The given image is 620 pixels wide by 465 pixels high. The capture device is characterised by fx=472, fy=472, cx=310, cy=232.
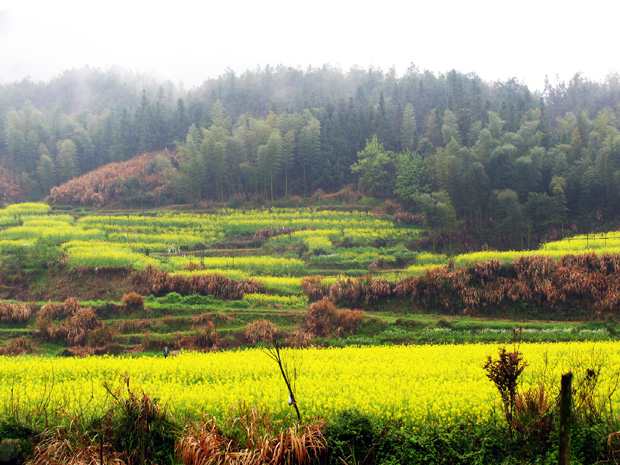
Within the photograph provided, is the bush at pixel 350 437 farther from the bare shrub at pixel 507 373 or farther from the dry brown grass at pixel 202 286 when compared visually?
the dry brown grass at pixel 202 286

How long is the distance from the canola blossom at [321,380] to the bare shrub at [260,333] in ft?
9.06

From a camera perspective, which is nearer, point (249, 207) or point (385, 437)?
point (385, 437)

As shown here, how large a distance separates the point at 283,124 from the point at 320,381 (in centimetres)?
4211

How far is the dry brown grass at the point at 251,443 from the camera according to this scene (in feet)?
22.7

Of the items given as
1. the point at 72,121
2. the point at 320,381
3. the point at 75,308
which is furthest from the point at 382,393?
the point at 72,121

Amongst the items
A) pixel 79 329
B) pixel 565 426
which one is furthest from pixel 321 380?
pixel 79 329

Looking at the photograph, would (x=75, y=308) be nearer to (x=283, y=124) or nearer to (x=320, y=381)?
(x=320, y=381)

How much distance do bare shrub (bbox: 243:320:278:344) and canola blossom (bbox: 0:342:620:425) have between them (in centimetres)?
276

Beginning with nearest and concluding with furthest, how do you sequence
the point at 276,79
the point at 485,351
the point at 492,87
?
1. the point at 485,351
2. the point at 492,87
3. the point at 276,79

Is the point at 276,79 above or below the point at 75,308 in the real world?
above

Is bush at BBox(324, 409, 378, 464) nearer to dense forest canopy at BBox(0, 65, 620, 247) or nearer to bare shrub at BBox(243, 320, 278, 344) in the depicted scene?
bare shrub at BBox(243, 320, 278, 344)

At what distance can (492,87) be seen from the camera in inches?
3019

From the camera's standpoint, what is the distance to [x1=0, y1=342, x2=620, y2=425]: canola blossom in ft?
28.6

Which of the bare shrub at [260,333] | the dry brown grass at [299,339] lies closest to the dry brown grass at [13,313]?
the bare shrub at [260,333]
